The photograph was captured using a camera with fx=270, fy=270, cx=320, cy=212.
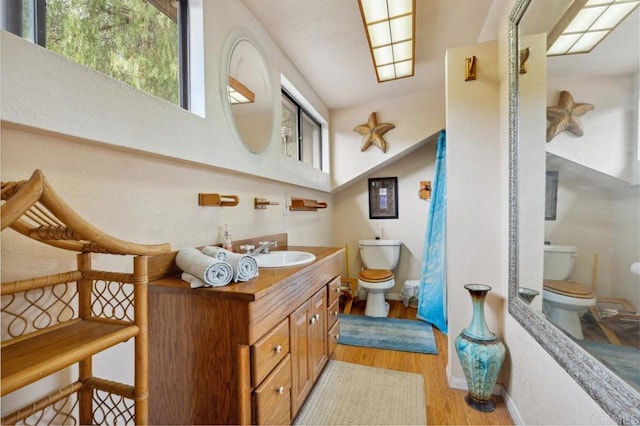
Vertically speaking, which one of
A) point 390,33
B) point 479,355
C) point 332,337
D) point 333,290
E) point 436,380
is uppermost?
point 390,33

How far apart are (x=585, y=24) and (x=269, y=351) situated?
5.32ft

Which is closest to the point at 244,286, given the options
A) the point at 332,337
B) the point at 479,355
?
the point at 332,337

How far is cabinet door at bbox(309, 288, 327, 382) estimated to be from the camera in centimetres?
156

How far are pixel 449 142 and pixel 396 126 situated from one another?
1.34 metres

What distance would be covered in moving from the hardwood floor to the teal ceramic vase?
0.20ft

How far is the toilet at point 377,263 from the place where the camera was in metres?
2.85

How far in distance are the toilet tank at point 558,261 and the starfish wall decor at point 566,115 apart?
1.37 feet

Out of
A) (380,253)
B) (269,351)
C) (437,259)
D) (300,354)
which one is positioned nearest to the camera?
(269,351)

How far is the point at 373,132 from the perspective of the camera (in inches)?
120

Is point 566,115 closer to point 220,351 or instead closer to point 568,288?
point 568,288

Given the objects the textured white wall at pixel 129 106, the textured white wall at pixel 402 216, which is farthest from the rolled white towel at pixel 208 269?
the textured white wall at pixel 402 216

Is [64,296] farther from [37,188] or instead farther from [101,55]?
[101,55]

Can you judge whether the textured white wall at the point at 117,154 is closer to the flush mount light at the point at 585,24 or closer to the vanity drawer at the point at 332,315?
the vanity drawer at the point at 332,315

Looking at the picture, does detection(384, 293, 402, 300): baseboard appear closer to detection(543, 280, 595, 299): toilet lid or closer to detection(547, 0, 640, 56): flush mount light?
detection(543, 280, 595, 299): toilet lid
